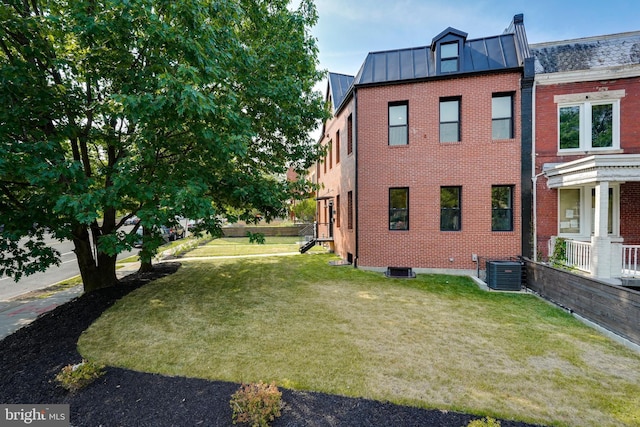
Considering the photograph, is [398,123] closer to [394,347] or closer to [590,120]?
[590,120]

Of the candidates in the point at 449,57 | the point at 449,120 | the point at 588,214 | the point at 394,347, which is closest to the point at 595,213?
the point at 588,214

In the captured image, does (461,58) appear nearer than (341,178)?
Yes

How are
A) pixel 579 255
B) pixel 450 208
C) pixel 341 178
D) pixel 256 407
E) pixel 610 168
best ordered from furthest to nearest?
pixel 341 178 < pixel 450 208 < pixel 579 255 < pixel 610 168 < pixel 256 407

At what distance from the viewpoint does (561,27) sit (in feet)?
35.7

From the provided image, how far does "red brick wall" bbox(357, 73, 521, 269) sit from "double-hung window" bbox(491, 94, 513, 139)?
223 mm

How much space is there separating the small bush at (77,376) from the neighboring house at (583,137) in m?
11.8

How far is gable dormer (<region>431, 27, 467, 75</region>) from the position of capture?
410 inches

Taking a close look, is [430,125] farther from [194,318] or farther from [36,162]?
[36,162]

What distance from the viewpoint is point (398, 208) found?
35.9 ft

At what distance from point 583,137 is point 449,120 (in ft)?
13.9

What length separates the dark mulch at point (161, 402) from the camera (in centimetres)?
311

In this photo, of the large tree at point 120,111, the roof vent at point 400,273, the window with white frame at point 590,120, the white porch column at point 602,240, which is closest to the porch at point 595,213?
the white porch column at point 602,240

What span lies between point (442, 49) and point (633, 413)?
1121 centimetres

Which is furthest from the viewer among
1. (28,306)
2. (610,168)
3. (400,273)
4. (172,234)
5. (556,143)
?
(172,234)
